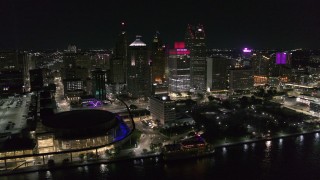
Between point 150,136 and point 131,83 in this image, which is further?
point 131,83

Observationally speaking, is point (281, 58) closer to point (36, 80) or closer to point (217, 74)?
point (217, 74)

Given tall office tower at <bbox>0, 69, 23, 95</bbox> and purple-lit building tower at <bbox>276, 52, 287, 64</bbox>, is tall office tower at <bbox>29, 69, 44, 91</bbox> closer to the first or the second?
tall office tower at <bbox>0, 69, 23, 95</bbox>

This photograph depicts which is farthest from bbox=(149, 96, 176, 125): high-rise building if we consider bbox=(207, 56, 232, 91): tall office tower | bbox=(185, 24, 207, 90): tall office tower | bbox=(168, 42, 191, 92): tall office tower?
bbox=(185, 24, 207, 90): tall office tower

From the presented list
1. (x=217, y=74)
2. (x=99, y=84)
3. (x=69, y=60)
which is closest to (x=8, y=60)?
(x=69, y=60)

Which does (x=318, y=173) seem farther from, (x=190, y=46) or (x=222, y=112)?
(x=190, y=46)

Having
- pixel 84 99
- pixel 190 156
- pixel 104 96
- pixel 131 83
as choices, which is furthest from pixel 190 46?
pixel 190 156

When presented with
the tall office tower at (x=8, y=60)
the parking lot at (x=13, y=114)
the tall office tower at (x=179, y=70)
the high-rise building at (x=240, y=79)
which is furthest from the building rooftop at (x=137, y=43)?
the tall office tower at (x=8, y=60)

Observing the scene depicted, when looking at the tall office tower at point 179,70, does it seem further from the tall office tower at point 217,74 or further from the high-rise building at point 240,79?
the high-rise building at point 240,79
